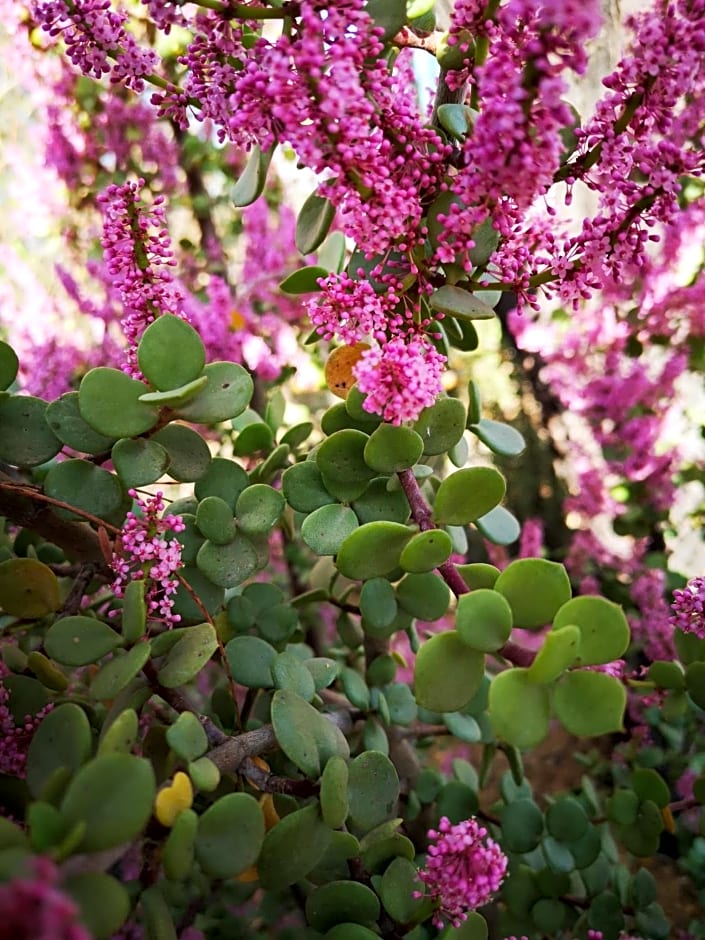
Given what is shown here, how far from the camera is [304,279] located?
53 centimetres

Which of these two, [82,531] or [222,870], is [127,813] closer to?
[222,870]

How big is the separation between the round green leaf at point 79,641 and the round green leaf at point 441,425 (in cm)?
22

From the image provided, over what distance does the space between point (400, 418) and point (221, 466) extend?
0.17 meters

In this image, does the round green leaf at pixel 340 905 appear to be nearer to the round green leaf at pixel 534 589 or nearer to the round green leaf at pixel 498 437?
the round green leaf at pixel 534 589

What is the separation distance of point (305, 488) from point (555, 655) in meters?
0.20

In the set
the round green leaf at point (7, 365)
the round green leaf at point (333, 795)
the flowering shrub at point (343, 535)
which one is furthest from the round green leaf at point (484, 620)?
the round green leaf at point (7, 365)

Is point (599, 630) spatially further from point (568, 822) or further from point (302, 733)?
point (568, 822)

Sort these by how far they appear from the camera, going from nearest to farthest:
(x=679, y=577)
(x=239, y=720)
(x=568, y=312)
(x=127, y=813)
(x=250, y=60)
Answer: (x=127, y=813)
(x=250, y=60)
(x=239, y=720)
(x=679, y=577)
(x=568, y=312)

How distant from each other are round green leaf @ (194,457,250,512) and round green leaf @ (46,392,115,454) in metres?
0.08

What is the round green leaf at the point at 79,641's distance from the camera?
0.42 m

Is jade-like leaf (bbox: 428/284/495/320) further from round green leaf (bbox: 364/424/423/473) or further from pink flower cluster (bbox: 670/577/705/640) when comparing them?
pink flower cluster (bbox: 670/577/705/640)

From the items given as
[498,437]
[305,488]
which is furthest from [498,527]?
[305,488]

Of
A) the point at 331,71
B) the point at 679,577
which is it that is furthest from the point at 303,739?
the point at 679,577

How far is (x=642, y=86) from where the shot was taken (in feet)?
1.26
